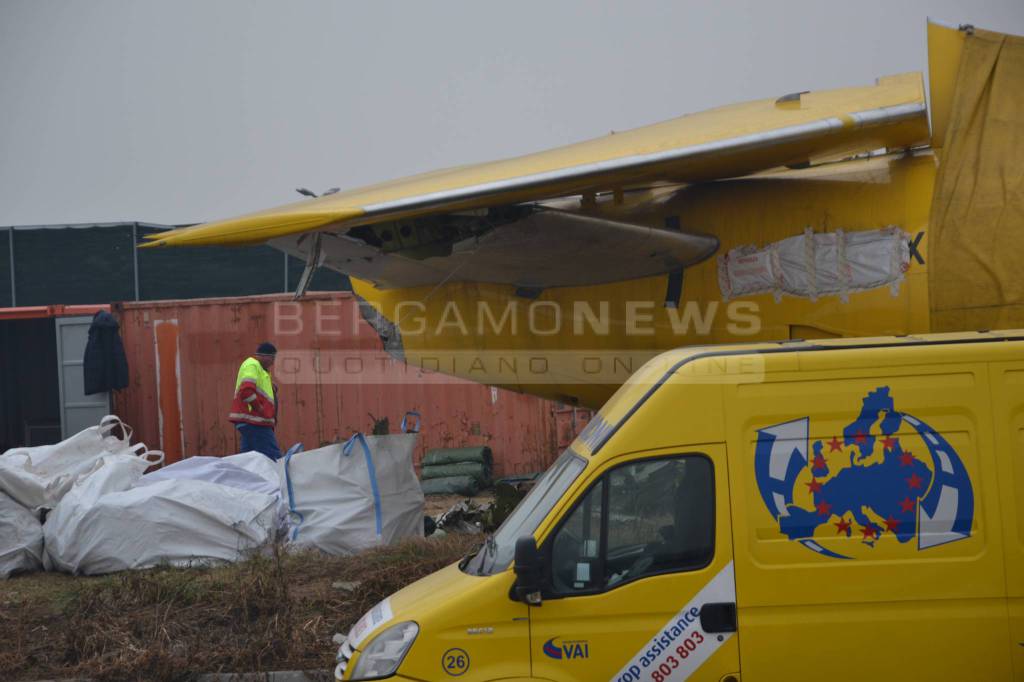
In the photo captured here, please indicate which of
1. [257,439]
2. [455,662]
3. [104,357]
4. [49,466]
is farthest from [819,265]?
[104,357]

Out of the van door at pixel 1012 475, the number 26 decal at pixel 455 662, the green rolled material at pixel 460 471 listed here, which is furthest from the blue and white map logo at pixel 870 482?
the green rolled material at pixel 460 471

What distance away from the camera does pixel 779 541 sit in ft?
14.2

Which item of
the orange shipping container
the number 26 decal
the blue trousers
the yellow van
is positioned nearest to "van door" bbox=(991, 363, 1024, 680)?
the yellow van

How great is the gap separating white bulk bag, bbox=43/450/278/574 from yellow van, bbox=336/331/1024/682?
4.31 metres

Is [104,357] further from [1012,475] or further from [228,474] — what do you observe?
[1012,475]

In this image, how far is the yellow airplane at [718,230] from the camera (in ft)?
20.7

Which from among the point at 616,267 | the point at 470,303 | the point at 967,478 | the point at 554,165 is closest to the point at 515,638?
the point at 967,478

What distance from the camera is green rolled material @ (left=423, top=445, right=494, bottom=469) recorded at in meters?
13.1

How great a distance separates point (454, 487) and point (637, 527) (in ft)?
27.3

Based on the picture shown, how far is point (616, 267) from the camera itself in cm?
779

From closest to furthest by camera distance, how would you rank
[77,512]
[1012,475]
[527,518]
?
[1012,475], [527,518], [77,512]

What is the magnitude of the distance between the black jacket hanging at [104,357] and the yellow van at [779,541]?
11225mm

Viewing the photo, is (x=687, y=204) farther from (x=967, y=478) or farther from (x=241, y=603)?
(x=241, y=603)

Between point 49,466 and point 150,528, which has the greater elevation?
point 49,466
